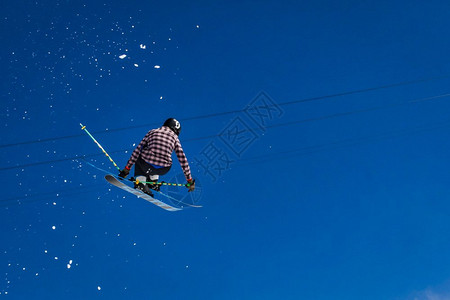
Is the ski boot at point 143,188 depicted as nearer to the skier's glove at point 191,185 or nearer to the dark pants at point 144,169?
the dark pants at point 144,169

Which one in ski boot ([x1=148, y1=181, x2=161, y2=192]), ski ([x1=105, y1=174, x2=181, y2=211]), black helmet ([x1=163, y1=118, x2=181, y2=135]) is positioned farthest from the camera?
ski boot ([x1=148, y1=181, x2=161, y2=192])

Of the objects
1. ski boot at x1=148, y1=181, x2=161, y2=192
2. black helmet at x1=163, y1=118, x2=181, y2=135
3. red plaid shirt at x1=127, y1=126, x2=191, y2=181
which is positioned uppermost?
black helmet at x1=163, y1=118, x2=181, y2=135

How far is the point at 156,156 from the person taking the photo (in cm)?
534

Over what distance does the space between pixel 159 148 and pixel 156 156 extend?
11cm

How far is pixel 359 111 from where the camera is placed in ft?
27.3

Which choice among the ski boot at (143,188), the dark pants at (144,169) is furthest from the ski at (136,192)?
the dark pants at (144,169)

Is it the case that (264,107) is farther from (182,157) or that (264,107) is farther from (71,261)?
(71,261)

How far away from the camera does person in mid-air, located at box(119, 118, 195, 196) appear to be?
532cm

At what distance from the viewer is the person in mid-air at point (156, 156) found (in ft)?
17.5

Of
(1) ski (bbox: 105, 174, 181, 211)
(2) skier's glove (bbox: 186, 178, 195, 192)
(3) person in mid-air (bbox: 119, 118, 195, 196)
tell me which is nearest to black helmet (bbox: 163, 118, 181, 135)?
(3) person in mid-air (bbox: 119, 118, 195, 196)

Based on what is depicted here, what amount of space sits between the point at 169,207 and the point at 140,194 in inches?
19.9

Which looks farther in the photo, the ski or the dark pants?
the dark pants

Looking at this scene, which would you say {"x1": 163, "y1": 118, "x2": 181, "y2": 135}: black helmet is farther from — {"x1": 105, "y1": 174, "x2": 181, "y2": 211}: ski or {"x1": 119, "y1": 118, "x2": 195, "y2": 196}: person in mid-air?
{"x1": 105, "y1": 174, "x2": 181, "y2": 211}: ski

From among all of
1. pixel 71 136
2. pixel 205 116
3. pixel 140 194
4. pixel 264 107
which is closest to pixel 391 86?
pixel 264 107
